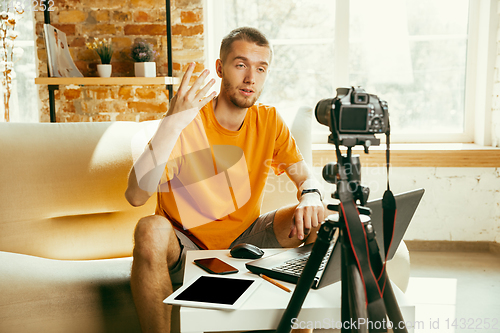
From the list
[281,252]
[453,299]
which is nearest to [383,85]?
[453,299]

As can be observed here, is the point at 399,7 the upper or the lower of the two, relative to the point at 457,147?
upper

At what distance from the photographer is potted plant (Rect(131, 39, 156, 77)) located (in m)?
2.31

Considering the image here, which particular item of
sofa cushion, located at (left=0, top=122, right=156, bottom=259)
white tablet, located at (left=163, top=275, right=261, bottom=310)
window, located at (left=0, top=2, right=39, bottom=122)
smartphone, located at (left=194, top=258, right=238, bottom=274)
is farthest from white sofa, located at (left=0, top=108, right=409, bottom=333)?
window, located at (left=0, top=2, right=39, bottom=122)

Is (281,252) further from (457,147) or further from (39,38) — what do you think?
(39,38)

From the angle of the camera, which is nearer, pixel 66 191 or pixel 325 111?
pixel 325 111

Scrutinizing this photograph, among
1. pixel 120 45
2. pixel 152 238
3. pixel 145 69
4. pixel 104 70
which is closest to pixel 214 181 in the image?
pixel 152 238

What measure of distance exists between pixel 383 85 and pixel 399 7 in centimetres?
52

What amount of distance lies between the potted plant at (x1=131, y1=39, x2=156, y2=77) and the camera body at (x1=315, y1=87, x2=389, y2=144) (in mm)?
1807

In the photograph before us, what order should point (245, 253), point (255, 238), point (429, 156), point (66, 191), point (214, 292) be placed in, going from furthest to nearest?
point (429, 156)
point (66, 191)
point (255, 238)
point (245, 253)
point (214, 292)

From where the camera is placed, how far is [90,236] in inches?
61.6

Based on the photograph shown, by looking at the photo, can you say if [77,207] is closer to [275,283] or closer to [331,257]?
[275,283]

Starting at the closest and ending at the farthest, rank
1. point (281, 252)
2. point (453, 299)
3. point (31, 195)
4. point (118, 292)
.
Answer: point (281, 252) < point (118, 292) < point (31, 195) < point (453, 299)

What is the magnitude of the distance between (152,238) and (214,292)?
1.07ft

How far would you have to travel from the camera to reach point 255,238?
1.40 metres
